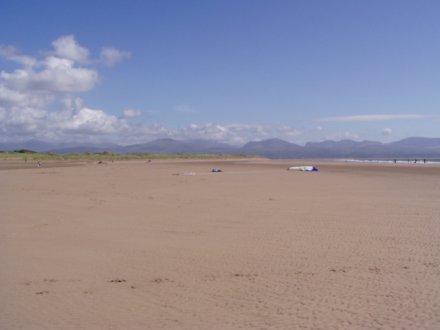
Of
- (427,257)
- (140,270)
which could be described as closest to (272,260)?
(140,270)

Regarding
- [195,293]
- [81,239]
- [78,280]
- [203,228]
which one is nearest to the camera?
[195,293]

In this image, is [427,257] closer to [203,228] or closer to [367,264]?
[367,264]

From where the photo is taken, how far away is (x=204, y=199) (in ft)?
60.5

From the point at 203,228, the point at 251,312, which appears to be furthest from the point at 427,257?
the point at 203,228

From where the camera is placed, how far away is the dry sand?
6039mm

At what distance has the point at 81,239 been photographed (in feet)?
35.1

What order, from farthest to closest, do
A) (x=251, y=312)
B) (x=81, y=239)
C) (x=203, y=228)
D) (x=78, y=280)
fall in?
(x=203, y=228) → (x=81, y=239) → (x=78, y=280) → (x=251, y=312)

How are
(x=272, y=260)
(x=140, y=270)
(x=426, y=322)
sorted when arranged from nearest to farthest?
1. (x=426, y=322)
2. (x=140, y=270)
3. (x=272, y=260)

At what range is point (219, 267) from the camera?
8.28m

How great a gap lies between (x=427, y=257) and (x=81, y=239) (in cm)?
805

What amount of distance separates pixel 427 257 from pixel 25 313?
769 cm

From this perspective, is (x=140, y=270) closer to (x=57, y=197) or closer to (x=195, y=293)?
(x=195, y=293)

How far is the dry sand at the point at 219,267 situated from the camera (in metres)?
6.04

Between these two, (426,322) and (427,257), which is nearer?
(426,322)
